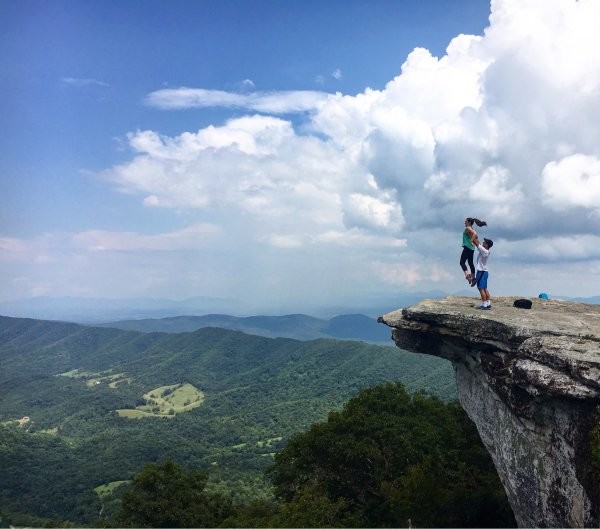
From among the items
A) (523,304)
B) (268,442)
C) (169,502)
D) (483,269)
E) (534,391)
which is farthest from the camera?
(268,442)

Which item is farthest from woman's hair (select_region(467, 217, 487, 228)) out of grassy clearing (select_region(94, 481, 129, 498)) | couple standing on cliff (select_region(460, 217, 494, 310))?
grassy clearing (select_region(94, 481, 129, 498))

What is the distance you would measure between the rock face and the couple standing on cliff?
1.02m

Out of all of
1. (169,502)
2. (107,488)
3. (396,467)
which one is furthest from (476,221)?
(107,488)

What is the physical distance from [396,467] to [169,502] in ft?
54.1

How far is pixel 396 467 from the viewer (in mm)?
30906

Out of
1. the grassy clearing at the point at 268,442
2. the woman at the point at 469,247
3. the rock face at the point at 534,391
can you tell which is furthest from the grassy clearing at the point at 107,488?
the woman at the point at 469,247

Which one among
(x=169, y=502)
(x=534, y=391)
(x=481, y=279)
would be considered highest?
(x=481, y=279)

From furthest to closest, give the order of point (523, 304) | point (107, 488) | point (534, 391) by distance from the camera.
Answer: point (107, 488)
point (523, 304)
point (534, 391)

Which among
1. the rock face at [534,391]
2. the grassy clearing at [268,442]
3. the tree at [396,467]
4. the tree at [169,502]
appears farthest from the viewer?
the grassy clearing at [268,442]

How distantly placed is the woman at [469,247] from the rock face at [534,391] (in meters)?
1.63

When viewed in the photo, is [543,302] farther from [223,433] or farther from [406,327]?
[223,433]

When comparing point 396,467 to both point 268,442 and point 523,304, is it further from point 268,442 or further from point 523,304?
point 268,442

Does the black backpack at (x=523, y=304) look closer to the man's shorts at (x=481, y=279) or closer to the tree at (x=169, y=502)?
the man's shorts at (x=481, y=279)

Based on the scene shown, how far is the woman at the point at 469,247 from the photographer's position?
18.9m
